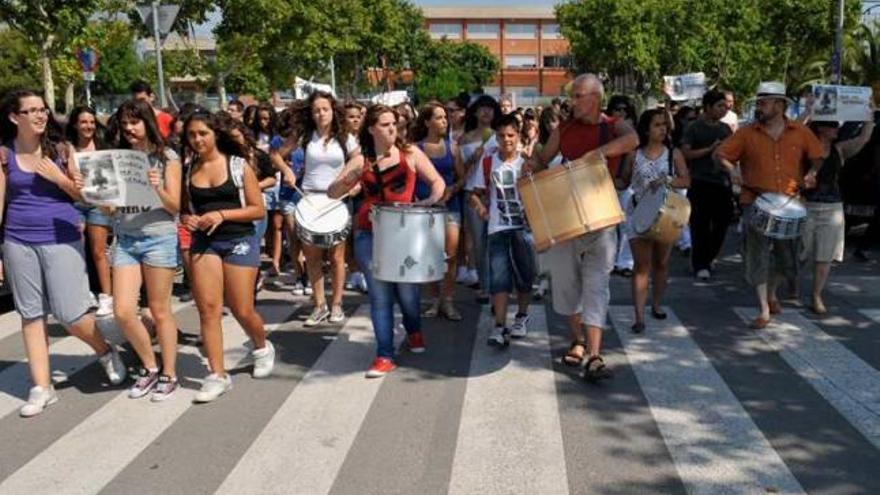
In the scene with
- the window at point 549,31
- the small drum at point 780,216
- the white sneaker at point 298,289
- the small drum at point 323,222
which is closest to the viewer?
the small drum at point 780,216

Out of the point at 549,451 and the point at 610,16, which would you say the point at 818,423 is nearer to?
the point at 549,451

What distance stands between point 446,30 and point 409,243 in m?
90.3

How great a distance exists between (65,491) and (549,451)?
2.40 m

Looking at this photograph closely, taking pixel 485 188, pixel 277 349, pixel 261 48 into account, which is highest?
pixel 261 48

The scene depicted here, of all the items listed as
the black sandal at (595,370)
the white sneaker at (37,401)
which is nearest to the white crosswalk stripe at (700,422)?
the black sandal at (595,370)

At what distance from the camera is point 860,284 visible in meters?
8.17

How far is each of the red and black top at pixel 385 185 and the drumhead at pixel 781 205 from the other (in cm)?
275

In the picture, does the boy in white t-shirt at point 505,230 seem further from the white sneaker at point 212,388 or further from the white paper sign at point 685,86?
the white paper sign at point 685,86

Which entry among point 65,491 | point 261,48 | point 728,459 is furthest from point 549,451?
point 261,48

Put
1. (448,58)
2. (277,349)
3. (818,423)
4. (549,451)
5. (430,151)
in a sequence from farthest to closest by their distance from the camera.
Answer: (448,58)
(430,151)
(277,349)
(818,423)
(549,451)

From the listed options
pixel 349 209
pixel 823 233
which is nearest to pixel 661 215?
pixel 823 233

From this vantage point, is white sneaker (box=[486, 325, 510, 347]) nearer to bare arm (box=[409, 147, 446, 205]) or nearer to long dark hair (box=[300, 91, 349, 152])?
bare arm (box=[409, 147, 446, 205])

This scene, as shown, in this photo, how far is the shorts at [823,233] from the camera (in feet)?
23.5

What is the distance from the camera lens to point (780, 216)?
6418 mm
